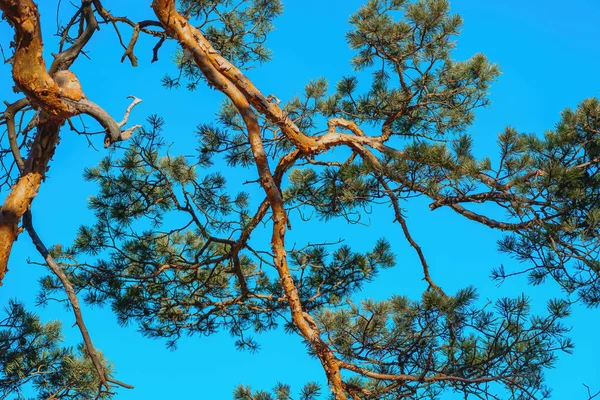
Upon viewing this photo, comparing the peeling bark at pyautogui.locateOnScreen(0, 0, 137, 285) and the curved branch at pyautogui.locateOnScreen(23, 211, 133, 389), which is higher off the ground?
the peeling bark at pyautogui.locateOnScreen(0, 0, 137, 285)

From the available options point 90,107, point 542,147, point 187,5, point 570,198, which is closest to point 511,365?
point 570,198

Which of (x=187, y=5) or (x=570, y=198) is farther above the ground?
(x=187, y=5)

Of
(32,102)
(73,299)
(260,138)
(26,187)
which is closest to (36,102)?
(32,102)

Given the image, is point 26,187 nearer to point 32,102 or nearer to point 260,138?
point 32,102

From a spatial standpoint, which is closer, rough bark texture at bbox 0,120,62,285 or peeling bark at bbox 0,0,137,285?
peeling bark at bbox 0,0,137,285

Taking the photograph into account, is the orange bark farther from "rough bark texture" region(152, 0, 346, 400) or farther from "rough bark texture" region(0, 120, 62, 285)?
"rough bark texture" region(152, 0, 346, 400)

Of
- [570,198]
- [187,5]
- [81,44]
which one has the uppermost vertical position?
[187,5]

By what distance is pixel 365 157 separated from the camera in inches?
123

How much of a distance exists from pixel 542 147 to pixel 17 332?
106 inches

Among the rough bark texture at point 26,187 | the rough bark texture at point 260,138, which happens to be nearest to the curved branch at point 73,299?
the rough bark texture at point 26,187

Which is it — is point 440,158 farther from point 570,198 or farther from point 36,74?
point 36,74

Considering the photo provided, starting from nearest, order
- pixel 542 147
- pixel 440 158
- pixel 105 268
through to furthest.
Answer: pixel 440 158, pixel 542 147, pixel 105 268

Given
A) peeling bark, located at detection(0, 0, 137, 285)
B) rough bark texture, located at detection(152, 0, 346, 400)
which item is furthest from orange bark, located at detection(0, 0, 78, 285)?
rough bark texture, located at detection(152, 0, 346, 400)

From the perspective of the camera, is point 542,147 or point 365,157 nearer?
point 542,147
